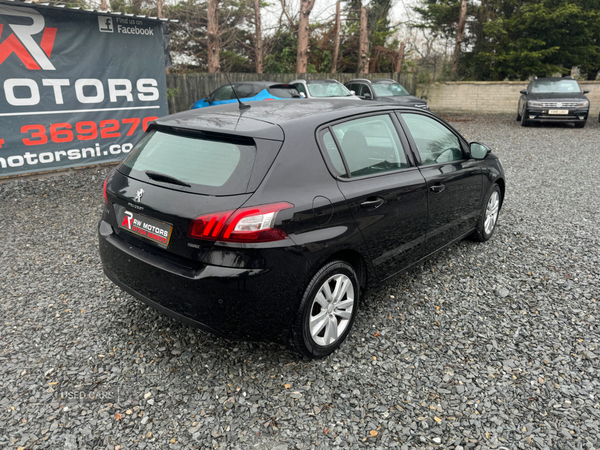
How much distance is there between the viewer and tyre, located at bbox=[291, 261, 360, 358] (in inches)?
107

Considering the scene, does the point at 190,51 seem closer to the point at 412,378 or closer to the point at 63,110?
the point at 63,110

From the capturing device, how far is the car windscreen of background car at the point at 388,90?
54.4 feet

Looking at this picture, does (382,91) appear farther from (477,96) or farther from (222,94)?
(477,96)

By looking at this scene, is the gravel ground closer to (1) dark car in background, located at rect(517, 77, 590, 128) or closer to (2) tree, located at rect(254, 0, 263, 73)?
(1) dark car in background, located at rect(517, 77, 590, 128)

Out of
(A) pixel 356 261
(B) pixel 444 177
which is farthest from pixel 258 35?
(A) pixel 356 261

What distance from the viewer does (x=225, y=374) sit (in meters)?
2.84

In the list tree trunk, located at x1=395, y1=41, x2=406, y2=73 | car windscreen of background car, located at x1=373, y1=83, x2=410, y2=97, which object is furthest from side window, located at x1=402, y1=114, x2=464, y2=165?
tree trunk, located at x1=395, y1=41, x2=406, y2=73

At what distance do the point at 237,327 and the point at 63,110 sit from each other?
21.6ft

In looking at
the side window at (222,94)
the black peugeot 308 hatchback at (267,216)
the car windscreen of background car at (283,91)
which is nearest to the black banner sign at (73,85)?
the car windscreen of background car at (283,91)

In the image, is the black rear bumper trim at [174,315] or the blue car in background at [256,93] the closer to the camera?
the black rear bumper trim at [174,315]

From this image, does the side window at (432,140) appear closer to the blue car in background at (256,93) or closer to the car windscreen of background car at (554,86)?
the blue car in background at (256,93)

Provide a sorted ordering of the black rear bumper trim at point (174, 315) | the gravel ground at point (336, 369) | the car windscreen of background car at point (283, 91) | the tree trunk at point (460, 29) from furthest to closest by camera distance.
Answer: the tree trunk at point (460, 29), the car windscreen of background car at point (283, 91), the black rear bumper trim at point (174, 315), the gravel ground at point (336, 369)

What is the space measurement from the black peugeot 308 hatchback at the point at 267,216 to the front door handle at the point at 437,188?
0.50ft

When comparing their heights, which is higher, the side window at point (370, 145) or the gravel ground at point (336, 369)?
the side window at point (370, 145)
